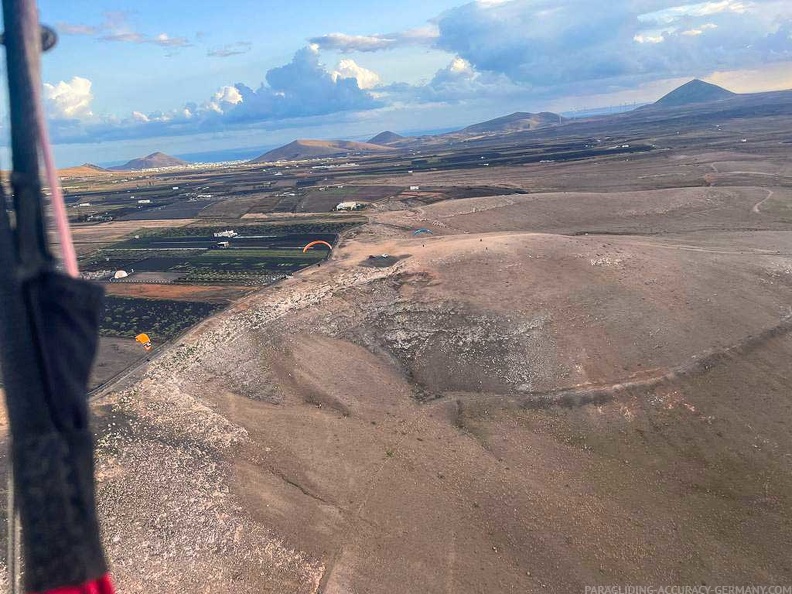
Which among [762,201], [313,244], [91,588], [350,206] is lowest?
[313,244]

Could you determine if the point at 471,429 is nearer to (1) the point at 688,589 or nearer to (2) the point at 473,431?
(2) the point at 473,431

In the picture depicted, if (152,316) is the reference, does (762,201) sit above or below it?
above

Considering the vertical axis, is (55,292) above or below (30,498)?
above

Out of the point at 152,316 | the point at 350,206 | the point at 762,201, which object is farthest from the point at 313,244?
the point at 762,201

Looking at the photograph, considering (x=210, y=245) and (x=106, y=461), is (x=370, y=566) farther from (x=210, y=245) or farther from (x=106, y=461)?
(x=210, y=245)

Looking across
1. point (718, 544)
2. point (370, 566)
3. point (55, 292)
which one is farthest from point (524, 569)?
point (55, 292)

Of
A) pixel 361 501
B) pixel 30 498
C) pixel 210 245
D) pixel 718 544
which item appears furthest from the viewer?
pixel 210 245

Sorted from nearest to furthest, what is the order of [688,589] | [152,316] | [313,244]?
1. [688,589]
2. [152,316]
3. [313,244]
